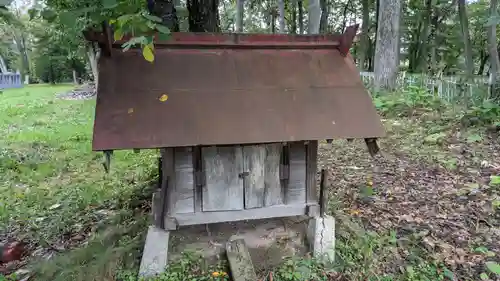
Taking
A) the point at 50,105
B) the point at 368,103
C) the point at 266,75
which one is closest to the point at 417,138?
the point at 368,103

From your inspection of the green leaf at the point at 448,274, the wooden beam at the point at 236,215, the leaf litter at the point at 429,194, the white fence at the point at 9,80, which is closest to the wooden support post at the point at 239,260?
the wooden beam at the point at 236,215

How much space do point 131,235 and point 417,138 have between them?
5.70 metres

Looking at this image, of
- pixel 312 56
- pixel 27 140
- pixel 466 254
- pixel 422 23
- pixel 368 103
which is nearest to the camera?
pixel 368 103

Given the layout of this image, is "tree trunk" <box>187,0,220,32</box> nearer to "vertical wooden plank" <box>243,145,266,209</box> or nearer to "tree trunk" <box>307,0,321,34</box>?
"vertical wooden plank" <box>243,145,266,209</box>

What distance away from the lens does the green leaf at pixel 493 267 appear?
10.9 feet

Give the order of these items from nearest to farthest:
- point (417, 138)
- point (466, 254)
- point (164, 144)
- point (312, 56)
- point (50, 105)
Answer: point (164, 144) → point (312, 56) → point (466, 254) → point (417, 138) → point (50, 105)

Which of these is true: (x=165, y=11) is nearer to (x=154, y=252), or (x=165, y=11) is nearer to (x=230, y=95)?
(x=230, y=95)

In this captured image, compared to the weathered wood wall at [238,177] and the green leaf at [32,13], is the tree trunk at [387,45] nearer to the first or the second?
the weathered wood wall at [238,177]

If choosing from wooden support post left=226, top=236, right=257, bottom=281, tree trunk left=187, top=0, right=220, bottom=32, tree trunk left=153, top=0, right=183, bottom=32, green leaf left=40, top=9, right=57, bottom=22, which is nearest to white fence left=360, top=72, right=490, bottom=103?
tree trunk left=187, top=0, right=220, bottom=32

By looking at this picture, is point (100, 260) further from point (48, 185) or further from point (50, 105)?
point (50, 105)

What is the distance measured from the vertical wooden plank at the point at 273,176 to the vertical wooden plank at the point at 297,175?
0.10 m

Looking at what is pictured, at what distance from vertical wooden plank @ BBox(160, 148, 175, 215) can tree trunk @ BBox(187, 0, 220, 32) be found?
6.73ft

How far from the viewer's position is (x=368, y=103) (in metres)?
3.04

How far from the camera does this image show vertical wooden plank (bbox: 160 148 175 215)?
3053 mm
